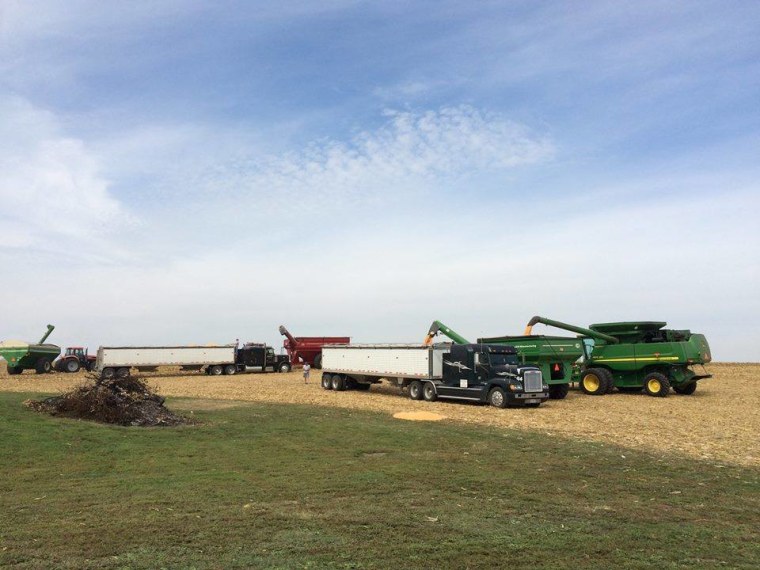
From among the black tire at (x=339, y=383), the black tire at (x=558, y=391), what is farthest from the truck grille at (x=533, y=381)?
the black tire at (x=339, y=383)

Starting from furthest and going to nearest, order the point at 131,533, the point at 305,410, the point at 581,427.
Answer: the point at 305,410 → the point at 581,427 → the point at 131,533

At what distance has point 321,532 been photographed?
7602 millimetres

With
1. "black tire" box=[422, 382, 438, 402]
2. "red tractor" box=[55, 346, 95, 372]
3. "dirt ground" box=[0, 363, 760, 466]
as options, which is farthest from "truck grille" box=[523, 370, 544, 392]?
"red tractor" box=[55, 346, 95, 372]

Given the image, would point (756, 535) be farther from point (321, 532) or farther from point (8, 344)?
point (8, 344)

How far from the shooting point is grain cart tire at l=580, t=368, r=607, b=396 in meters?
28.8

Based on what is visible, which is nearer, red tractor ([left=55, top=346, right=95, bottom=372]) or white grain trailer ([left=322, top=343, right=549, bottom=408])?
white grain trailer ([left=322, top=343, right=549, bottom=408])

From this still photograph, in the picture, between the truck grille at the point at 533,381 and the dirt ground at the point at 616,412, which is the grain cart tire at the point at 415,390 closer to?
the dirt ground at the point at 616,412

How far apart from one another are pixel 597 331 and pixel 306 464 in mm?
21844

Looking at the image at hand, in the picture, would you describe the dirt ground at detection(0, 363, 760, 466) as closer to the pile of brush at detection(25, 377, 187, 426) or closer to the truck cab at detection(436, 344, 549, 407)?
the truck cab at detection(436, 344, 549, 407)

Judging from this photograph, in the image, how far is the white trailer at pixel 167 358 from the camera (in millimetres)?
40594

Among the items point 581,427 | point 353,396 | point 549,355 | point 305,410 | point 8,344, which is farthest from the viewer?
point 8,344

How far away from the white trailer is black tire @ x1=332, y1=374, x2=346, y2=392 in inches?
600

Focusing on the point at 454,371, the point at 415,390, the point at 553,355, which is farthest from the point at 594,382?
the point at 415,390

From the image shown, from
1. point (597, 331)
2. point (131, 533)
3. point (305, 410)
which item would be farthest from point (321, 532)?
point (597, 331)
